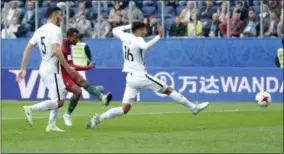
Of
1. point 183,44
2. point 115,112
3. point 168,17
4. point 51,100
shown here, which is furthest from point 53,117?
point 168,17

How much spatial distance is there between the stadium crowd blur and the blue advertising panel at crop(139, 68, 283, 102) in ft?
7.65

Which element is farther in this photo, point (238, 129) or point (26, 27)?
point (26, 27)

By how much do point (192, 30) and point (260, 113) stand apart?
9279mm

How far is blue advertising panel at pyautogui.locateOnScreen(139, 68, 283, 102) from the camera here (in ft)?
97.3

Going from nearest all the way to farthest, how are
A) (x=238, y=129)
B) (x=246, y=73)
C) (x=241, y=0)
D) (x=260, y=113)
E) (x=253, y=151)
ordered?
(x=253, y=151) → (x=238, y=129) → (x=260, y=113) → (x=246, y=73) → (x=241, y=0)

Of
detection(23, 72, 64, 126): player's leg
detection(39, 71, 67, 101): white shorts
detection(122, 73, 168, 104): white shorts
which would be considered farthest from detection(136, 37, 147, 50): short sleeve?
detection(23, 72, 64, 126): player's leg

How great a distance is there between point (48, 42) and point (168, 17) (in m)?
15.3

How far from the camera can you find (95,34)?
112 feet

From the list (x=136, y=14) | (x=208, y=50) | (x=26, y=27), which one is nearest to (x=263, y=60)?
(x=208, y=50)

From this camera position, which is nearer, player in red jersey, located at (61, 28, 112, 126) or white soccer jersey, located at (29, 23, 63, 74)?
white soccer jersey, located at (29, 23, 63, 74)

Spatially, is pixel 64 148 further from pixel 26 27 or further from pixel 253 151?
pixel 26 27

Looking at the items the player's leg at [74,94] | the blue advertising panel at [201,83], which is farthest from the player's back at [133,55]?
the blue advertising panel at [201,83]

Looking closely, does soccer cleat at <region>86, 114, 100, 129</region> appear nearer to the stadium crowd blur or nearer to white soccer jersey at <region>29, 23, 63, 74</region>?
white soccer jersey at <region>29, 23, 63, 74</region>

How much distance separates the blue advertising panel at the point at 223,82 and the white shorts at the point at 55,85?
39.2 feet
